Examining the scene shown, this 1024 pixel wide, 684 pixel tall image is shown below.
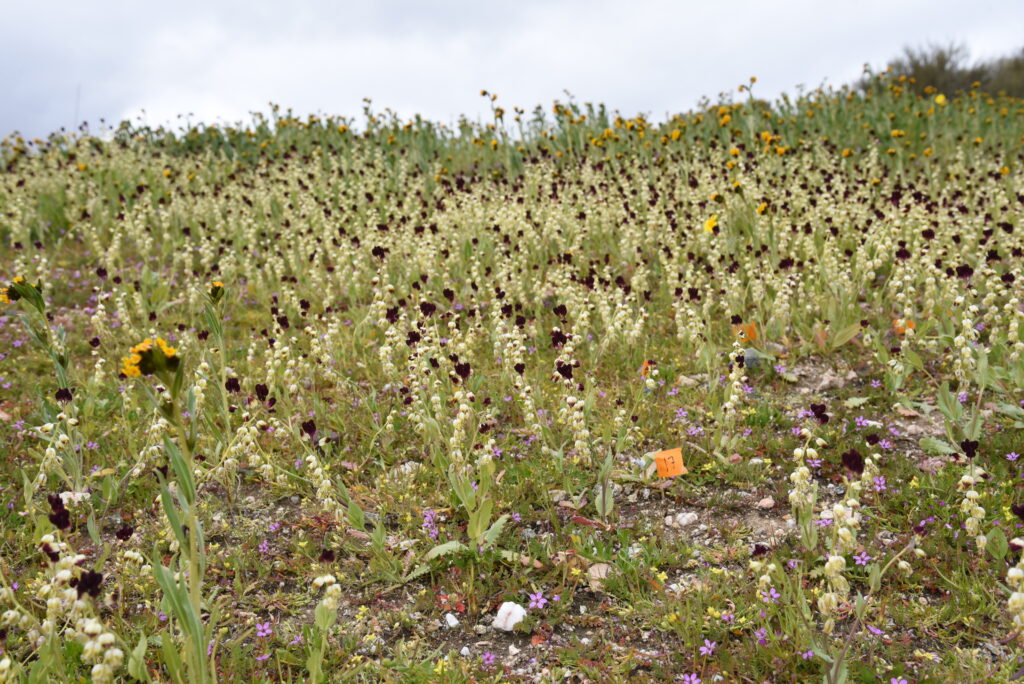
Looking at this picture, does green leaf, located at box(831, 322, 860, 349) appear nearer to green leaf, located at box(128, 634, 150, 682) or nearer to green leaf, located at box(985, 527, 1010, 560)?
green leaf, located at box(985, 527, 1010, 560)

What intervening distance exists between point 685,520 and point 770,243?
4446 mm

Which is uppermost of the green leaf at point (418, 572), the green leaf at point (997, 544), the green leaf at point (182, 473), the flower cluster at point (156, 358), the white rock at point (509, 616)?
the flower cluster at point (156, 358)

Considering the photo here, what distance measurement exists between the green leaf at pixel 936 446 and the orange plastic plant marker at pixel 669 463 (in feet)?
5.14

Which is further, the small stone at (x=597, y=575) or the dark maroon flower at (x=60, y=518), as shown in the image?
the small stone at (x=597, y=575)

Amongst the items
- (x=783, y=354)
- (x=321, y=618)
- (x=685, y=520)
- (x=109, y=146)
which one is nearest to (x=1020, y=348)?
(x=783, y=354)

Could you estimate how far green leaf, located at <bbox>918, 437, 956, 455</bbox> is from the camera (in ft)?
14.4

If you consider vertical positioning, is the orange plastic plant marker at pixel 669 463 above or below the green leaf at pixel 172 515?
below

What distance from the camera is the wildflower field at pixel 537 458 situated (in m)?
3.15

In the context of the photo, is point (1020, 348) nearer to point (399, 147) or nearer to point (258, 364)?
point (258, 364)

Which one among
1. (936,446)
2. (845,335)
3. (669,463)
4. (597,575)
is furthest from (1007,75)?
(597,575)

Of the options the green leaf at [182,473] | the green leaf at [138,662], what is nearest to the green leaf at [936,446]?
the green leaf at [182,473]

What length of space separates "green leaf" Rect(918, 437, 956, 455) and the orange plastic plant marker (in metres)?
1.57

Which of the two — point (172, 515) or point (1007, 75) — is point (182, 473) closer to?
point (172, 515)

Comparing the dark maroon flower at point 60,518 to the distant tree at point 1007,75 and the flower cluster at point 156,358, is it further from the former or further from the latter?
the distant tree at point 1007,75
